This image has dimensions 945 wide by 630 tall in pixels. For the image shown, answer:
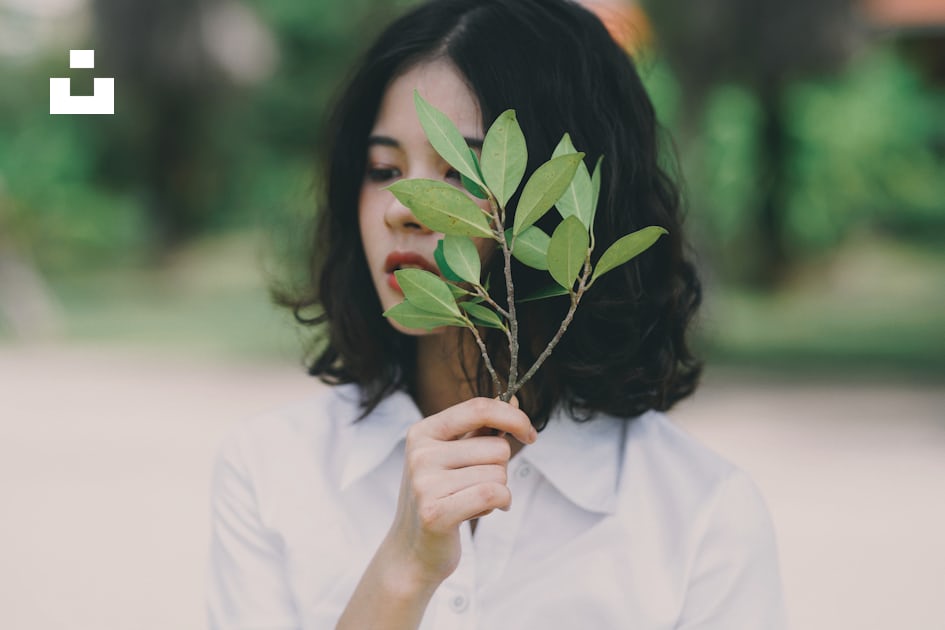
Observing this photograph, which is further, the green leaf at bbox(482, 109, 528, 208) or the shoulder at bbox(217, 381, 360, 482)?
the shoulder at bbox(217, 381, 360, 482)

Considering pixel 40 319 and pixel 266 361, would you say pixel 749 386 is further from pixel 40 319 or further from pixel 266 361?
pixel 40 319

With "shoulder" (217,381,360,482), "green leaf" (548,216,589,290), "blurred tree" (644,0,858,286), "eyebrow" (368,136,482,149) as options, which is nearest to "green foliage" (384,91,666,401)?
"green leaf" (548,216,589,290)

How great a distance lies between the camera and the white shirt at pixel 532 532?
5.16 ft

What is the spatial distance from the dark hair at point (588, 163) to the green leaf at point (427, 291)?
38 cm

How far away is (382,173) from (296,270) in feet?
3.07

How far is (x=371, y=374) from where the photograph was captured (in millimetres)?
1813

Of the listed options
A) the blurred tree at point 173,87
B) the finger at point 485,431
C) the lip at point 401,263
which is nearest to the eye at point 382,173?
the lip at point 401,263

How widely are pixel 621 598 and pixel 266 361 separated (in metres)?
7.96

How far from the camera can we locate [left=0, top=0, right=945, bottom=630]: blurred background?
4.61 meters

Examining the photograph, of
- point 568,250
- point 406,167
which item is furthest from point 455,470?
point 406,167

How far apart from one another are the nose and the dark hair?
0.39ft

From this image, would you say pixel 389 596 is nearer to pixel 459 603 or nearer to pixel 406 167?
pixel 459 603

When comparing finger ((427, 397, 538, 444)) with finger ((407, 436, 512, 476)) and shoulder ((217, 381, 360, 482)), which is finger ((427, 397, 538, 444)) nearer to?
finger ((407, 436, 512, 476))

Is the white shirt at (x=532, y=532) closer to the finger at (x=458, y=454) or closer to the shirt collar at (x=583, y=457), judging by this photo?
the shirt collar at (x=583, y=457)
